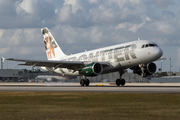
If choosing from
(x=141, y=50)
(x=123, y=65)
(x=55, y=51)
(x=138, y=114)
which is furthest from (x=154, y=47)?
(x=138, y=114)

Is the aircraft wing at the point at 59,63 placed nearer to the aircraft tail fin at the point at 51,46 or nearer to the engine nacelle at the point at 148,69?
the engine nacelle at the point at 148,69

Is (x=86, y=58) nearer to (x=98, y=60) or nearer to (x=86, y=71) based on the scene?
(x=98, y=60)

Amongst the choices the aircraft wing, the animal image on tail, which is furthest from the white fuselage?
the animal image on tail

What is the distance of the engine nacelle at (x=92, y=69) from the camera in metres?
44.7

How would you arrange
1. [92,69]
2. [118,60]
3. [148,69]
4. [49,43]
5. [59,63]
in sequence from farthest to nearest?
[49,43] < [59,63] < [148,69] < [118,60] < [92,69]

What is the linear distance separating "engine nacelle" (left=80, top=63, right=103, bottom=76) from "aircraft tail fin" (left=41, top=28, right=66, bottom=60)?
16.5 meters

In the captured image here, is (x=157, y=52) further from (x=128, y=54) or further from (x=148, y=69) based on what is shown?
(x=148, y=69)

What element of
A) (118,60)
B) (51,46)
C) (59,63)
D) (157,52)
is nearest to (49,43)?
(51,46)

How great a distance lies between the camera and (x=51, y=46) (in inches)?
2484

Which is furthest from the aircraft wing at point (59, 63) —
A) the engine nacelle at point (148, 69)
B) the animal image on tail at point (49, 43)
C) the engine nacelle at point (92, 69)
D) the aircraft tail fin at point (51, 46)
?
the animal image on tail at point (49, 43)

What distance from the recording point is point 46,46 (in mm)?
64312

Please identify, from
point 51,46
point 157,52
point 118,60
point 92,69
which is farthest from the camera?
point 51,46

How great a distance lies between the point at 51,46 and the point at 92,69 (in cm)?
2085

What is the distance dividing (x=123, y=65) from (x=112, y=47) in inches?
140
